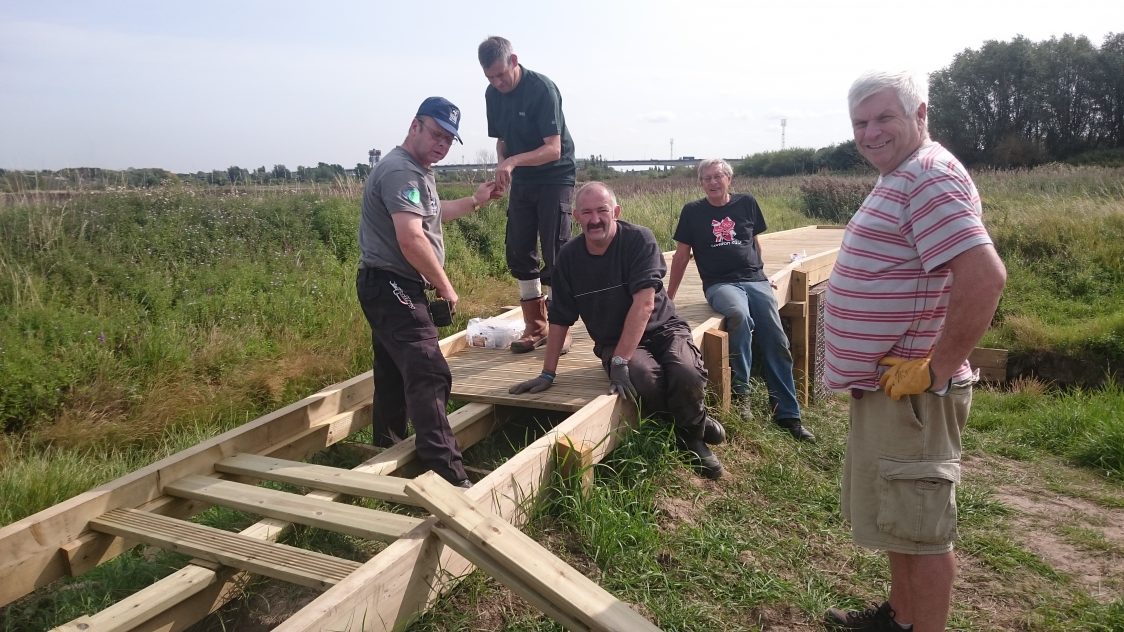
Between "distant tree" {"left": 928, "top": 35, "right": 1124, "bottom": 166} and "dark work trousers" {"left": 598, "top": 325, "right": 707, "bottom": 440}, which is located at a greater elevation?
"distant tree" {"left": 928, "top": 35, "right": 1124, "bottom": 166}

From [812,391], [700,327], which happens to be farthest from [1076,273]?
[700,327]

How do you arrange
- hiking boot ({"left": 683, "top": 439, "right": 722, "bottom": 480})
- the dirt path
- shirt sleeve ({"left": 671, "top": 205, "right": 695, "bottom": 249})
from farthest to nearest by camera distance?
shirt sleeve ({"left": 671, "top": 205, "right": 695, "bottom": 249})
hiking boot ({"left": 683, "top": 439, "right": 722, "bottom": 480})
the dirt path

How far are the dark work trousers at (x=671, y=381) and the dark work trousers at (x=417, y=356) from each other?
105 cm

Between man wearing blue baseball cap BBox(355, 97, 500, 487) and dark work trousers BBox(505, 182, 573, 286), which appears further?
dark work trousers BBox(505, 182, 573, 286)

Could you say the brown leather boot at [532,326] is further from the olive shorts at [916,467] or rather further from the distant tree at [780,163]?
the distant tree at [780,163]

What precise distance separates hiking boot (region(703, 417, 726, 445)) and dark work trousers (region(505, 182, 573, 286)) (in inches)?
56.3

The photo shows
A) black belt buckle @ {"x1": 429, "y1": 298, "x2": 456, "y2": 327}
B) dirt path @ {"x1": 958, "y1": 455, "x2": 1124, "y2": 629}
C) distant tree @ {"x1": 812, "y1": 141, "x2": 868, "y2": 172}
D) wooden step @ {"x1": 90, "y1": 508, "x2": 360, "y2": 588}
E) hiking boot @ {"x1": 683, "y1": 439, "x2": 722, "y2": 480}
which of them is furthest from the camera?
distant tree @ {"x1": 812, "y1": 141, "x2": 868, "y2": 172}

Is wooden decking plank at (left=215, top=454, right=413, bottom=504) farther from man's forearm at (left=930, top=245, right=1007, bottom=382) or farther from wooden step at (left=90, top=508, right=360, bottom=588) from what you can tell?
man's forearm at (left=930, top=245, right=1007, bottom=382)

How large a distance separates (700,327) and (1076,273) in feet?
27.2

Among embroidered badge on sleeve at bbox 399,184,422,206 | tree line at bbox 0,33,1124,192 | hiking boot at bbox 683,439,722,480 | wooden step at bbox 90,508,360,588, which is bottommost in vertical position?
hiking boot at bbox 683,439,722,480

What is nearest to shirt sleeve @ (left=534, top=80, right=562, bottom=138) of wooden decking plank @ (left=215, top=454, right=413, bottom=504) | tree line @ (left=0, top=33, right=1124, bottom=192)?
wooden decking plank @ (left=215, top=454, right=413, bottom=504)

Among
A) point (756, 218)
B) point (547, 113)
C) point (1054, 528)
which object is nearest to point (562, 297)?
point (547, 113)

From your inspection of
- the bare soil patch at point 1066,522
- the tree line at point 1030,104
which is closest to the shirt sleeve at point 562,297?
the bare soil patch at point 1066,522

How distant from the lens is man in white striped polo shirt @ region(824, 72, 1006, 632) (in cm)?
202
